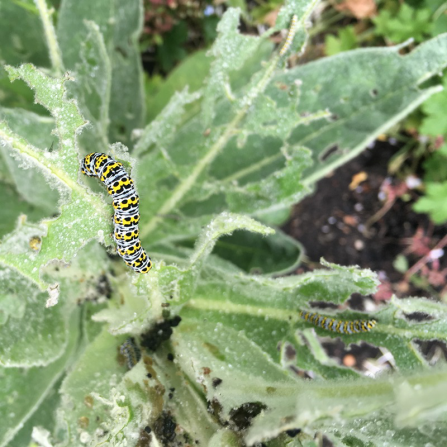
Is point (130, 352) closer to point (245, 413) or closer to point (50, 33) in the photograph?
point (245, 413)

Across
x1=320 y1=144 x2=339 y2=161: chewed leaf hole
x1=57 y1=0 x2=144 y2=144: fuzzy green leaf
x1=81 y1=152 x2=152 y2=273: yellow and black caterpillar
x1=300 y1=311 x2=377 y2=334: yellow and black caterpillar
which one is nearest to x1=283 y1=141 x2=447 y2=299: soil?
x1=320 y1=144 x2=339 y2=161: chewed leaf hole

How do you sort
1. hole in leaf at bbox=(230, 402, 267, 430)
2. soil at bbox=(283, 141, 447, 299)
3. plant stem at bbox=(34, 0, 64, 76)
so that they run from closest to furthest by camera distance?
hole in leaf at bbox=(230, 402, 267, 430) → plant stem at bbox=(34, 0, 64, 76) → soil at bbox=(283, 141, 447, 299)

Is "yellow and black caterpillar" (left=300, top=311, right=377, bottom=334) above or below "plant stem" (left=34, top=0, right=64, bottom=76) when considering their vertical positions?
below

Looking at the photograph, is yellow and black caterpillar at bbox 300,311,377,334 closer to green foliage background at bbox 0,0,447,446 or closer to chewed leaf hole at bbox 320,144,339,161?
green foliage background at bbox 0,0,447,446

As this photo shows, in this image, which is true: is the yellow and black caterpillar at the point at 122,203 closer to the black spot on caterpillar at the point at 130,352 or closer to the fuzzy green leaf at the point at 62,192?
the fuzzy green leaf at the point at 62,192

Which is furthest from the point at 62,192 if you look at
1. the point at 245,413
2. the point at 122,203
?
the point at 245,413

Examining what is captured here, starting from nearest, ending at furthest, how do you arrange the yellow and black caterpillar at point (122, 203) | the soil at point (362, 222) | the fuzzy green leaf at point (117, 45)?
the yellow and black caterpillar at point (122, 203), the fuzzy green leaf at point (117, 45), the soil at point (362, 222)

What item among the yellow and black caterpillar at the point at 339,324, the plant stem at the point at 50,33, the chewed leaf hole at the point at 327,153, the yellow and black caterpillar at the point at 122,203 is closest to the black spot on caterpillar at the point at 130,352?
the yellow and black caterpillar at the point at 122,203
